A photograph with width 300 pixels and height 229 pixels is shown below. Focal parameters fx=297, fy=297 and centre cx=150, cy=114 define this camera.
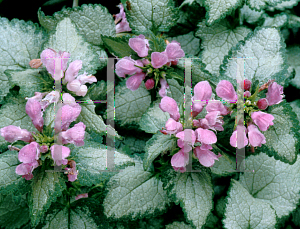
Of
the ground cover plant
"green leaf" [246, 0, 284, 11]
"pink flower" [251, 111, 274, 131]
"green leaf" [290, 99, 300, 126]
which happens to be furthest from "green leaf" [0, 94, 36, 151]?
"green leaf" [290, 99, 300, 126]

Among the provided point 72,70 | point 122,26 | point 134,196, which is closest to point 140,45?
point 72,70

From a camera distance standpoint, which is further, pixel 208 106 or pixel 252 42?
pixel 252 42

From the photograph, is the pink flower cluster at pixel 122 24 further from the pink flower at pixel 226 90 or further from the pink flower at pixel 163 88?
the pink flower at pixel 226 90

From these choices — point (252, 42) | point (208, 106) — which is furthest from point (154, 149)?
point (252, 42)

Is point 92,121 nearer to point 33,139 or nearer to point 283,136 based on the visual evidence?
point 33,139

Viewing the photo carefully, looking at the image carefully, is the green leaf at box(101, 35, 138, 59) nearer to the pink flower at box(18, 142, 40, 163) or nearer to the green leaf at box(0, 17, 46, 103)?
the green leaf at box(0, 17, 46, 103)

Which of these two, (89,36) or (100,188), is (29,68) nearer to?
(89,36)
